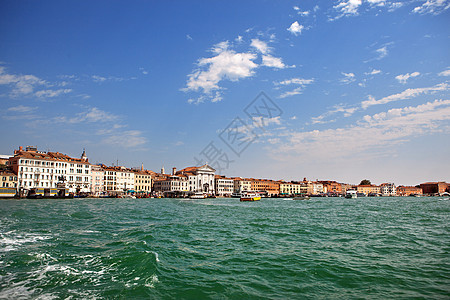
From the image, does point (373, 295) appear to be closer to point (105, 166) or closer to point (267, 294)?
point (267, 294)

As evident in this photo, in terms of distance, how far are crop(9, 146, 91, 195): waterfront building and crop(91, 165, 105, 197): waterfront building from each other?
2769 millimetres

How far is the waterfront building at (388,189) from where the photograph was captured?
130 m

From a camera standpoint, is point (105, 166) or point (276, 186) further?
point (276, 186)

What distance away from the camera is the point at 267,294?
16.4 feet

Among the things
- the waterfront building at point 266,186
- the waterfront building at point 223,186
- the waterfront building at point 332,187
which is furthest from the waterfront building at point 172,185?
the waterfront building at point 332,187

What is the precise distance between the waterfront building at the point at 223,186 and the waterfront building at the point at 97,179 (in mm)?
32812

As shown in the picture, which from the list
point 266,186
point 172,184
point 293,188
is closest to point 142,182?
point 172,184

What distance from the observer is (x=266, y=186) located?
98812 mm

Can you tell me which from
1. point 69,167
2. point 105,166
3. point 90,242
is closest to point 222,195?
point 105,166

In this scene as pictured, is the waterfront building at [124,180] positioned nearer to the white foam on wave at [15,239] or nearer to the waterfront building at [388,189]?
the white foam on wave at [15,239]

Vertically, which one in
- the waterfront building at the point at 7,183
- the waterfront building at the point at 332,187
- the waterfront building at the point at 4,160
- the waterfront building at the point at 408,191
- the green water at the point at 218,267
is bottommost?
the waterfront building at the point at 408,191

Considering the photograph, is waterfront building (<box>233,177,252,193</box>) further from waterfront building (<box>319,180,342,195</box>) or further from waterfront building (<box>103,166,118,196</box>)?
waterfront building (<box>319,180,342,195</box>)

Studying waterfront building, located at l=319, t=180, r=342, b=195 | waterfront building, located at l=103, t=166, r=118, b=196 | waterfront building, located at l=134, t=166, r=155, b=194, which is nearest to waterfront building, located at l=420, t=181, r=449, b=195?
waterfront building, located at l=319, t=180, r=342, b=195

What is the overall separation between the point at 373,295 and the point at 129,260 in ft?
17.7
